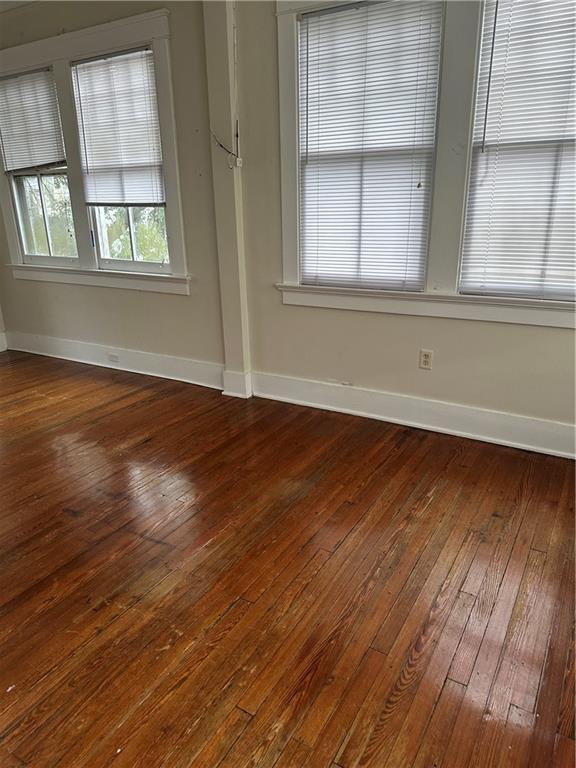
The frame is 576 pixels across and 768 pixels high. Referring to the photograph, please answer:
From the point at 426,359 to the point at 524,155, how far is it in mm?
1169

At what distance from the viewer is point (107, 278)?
13.7ft

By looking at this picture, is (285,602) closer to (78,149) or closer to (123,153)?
(123,153)

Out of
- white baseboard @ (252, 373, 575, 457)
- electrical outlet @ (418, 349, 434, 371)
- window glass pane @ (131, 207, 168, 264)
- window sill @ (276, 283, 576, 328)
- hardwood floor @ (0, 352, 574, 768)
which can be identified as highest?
window glass pane @ (131, 207, 168, 264)

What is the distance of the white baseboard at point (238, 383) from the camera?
3.68 meters

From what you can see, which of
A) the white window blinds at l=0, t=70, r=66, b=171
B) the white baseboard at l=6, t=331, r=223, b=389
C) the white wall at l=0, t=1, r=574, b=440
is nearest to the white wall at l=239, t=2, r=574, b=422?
the white wall at l=0, t=1, r=574, b=440

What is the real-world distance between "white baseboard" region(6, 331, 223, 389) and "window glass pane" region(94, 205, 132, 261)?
2.61 ft

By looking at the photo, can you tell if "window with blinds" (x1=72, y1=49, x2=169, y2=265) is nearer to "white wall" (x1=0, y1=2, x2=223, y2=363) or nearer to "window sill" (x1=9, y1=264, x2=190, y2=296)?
"window sill" (x1=9, y1=264, x2=190, y2=296)

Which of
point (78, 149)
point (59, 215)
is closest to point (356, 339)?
point (78, 149)

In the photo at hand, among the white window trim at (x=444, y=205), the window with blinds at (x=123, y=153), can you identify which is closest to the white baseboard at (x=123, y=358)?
the window with blinds at (x=123, y=153)

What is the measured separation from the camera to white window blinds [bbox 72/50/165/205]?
3521 mm

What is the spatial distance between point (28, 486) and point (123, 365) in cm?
191

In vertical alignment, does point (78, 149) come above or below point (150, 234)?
above

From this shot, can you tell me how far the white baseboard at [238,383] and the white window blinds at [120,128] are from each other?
1.37 meters

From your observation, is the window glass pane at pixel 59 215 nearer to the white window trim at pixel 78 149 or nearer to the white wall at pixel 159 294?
the white window trim at pixel 78 149
